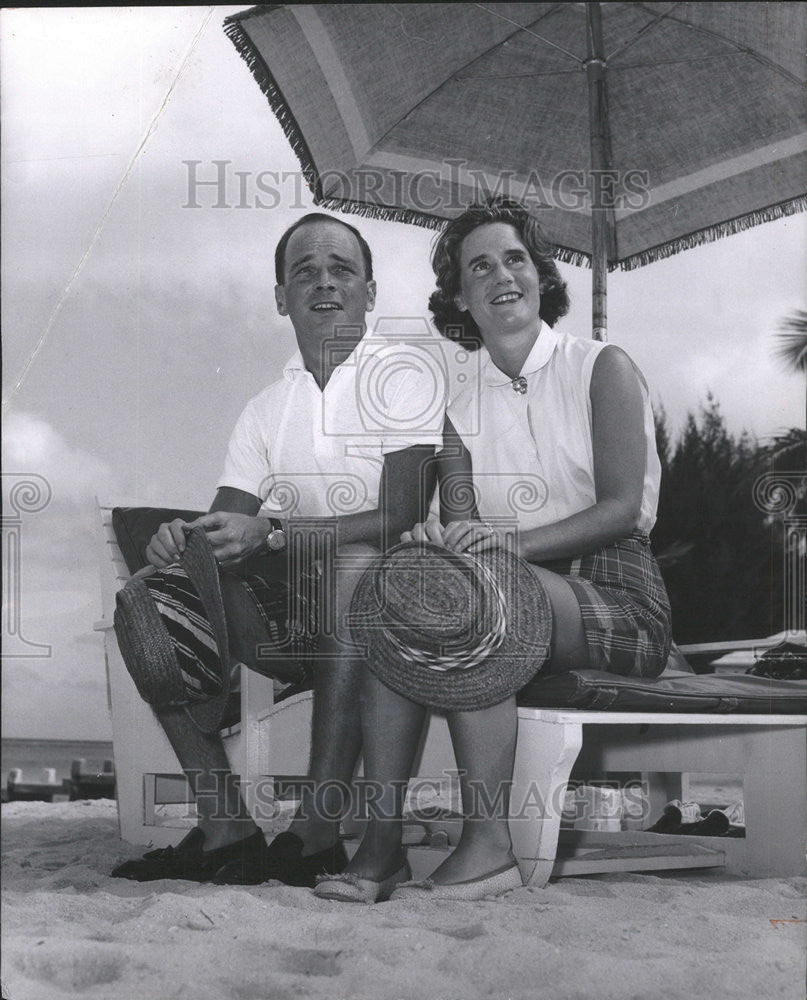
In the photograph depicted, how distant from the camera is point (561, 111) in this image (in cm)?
224

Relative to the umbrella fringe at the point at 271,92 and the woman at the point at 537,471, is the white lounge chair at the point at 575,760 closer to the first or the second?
the woman at the point at 537,471

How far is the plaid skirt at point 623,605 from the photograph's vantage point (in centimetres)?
176

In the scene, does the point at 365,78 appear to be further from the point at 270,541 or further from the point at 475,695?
the point at 475,695

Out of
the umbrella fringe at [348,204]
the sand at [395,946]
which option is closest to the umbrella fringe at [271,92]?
the umbrella fringe at [348,204]

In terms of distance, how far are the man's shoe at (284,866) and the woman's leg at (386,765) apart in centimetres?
14

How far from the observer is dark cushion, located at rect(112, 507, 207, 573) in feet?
6.36

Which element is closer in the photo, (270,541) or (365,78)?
(270,541)

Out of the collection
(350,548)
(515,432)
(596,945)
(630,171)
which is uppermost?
(630,171)

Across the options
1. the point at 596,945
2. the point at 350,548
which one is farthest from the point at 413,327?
the point at 596,945

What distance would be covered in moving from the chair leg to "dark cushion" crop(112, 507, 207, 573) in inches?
32.0

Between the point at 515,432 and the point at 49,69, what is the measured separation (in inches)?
45.3

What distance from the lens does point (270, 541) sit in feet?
6.18

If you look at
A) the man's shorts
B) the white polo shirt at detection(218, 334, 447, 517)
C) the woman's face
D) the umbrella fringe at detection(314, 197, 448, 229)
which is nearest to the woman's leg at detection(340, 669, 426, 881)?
the man's shorts

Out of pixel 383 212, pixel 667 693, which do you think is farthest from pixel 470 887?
pixel 383 212
